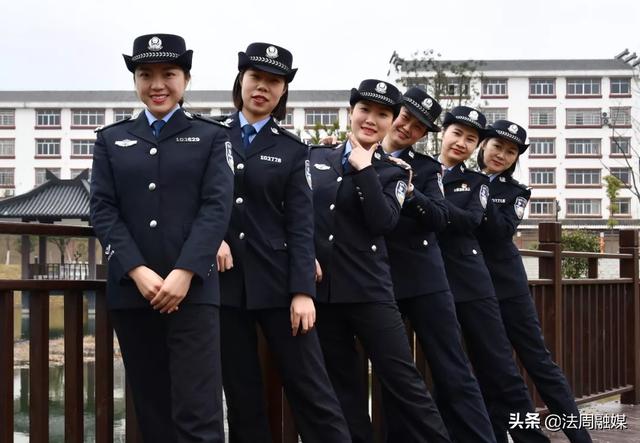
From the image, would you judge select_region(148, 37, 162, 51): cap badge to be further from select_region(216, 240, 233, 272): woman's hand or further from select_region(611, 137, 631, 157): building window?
select_region(611, 137, 631, 157): building window

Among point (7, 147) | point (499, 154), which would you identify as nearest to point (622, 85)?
point (7, 147)

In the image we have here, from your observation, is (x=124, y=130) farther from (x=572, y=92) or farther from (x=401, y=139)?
(x=572, y=92)

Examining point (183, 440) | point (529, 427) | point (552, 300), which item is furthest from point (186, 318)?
point (552, 300)

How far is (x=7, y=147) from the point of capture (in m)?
58.4

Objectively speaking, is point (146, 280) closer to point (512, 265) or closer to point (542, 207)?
point (512, 265)

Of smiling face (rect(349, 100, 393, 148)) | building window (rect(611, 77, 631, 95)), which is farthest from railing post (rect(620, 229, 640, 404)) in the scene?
building window (rect(611, 77, 631, 95))

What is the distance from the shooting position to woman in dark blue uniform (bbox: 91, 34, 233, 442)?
281 cm

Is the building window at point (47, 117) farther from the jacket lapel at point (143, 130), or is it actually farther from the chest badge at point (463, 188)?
the jacket lapel at point (143, 130)

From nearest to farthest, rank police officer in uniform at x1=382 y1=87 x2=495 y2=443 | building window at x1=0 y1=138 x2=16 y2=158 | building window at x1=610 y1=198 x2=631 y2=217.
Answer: police officer in uniform at x1=382 y1=87 x2=495 y2=443 → building window at x1=610 y1=198 x2=631 y2=217 → building window at x1=0 y1=138 x2=16 y2=158

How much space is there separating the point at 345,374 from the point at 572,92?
54384mm

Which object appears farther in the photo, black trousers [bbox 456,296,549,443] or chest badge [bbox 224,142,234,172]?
black trousers [bbox 456,296,549,443]

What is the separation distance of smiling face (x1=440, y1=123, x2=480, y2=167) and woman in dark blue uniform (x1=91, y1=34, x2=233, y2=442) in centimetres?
169

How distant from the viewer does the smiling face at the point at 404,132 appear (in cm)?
404

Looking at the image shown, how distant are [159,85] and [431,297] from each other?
168 centimetres
